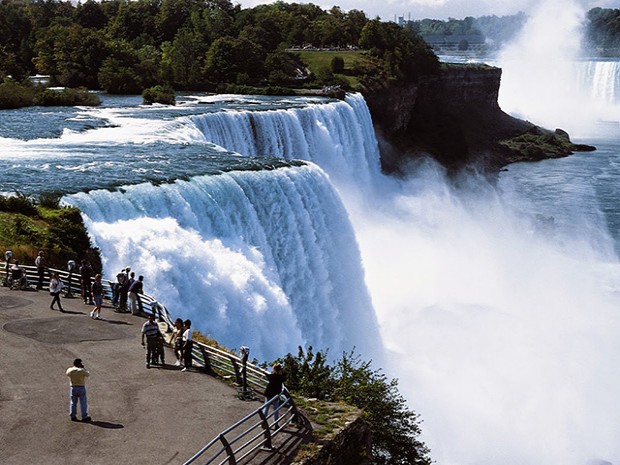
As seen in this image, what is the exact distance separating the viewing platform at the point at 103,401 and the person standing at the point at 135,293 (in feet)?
2.43

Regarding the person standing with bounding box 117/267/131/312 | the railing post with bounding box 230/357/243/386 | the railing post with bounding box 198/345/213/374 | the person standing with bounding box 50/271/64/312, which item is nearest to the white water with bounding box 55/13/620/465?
the person standing with bounding box 117/267/131/312

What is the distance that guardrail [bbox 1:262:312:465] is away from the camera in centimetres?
1285

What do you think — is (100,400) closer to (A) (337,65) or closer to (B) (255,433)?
(B) (255,433)

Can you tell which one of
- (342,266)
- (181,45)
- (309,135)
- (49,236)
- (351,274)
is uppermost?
(181,45)

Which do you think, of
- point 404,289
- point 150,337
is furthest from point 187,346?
point 404,289

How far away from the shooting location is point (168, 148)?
39625mm

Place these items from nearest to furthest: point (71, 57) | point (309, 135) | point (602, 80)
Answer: point (309, 135) → point (71, 57) → point (602, 80)

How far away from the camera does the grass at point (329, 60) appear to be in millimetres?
79213

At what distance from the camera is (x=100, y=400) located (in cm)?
1538

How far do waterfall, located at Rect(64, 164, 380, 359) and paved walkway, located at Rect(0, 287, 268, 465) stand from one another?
518cm

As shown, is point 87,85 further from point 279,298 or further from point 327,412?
point 327,412

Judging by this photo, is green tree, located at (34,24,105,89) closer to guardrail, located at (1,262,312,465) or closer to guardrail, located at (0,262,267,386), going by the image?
guardrail, located at (1,262,312,465)

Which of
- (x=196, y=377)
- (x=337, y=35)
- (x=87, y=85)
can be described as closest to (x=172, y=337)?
(x=196, y=377)

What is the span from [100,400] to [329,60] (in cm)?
7291
